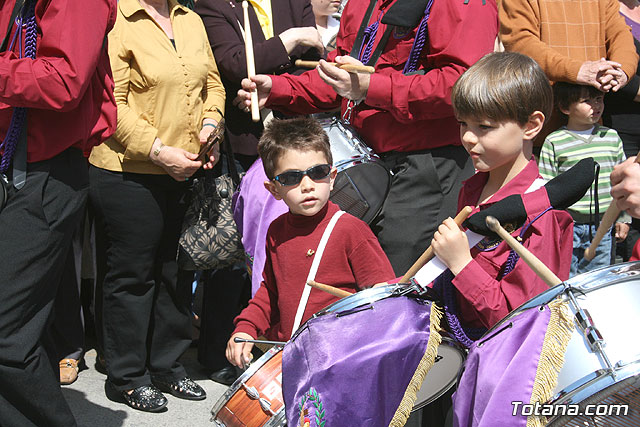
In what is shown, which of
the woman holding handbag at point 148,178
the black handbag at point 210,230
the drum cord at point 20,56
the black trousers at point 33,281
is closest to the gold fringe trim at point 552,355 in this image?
the black trousers at point 33,281

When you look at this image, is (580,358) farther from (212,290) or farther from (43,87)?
(212,290)

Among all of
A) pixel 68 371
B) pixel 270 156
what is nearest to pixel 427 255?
pixel 270 156

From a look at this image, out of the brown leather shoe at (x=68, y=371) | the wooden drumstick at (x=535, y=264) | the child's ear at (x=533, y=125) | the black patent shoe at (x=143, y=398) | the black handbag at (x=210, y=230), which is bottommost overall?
the brown leather shoe at (x=68, y=371)

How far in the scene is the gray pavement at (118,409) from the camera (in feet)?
13.4

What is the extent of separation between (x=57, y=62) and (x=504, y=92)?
5.56 feet

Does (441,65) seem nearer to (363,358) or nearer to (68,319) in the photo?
(363,358)

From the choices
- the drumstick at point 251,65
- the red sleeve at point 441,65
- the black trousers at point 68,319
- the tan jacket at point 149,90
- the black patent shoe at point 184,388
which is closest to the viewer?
the red sleeve at point 441,65

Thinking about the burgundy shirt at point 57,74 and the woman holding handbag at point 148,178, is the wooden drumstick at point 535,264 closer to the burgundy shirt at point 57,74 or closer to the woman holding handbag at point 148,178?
the burgundy shirt at point 57,74

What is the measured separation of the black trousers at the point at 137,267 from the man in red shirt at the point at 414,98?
1251 millimetres

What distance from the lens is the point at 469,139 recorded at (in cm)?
268

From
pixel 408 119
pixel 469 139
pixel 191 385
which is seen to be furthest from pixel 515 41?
pixel 191 385

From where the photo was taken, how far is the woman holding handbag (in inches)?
163

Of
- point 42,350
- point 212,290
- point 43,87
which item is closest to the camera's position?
point 43,87

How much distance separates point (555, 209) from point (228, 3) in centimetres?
270
